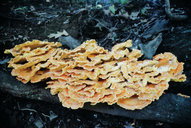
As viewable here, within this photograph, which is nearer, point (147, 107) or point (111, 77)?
point (111, 77)

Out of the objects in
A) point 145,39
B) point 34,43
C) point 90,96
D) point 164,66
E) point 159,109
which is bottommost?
point 159,109

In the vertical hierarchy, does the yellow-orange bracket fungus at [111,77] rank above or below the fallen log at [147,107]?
above

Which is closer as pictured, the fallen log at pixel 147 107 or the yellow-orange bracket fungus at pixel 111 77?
the yellow-orange bracket fungus at pixel 111 77

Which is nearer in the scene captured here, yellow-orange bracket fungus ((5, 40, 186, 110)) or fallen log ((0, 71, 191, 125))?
yellow-orange bracket fungus ((5, 40, 186, 110))

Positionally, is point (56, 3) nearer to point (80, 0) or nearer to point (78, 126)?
point (80, 0)

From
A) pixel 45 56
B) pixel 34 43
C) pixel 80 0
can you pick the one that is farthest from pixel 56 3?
pixel 45 56

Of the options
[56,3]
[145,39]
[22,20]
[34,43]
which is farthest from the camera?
[56,3]

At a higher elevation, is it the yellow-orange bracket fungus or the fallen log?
the yellow-orange bracket fungus

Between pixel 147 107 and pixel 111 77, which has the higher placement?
pixel 111 77
